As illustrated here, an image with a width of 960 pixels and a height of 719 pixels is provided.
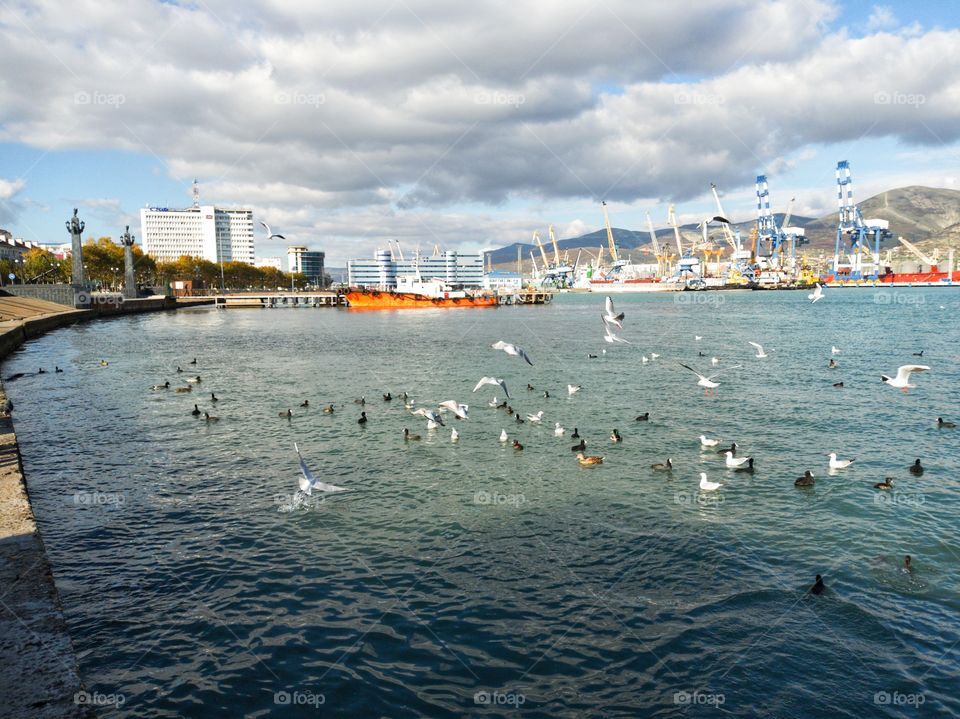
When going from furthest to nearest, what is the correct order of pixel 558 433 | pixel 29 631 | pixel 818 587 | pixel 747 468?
pixel 558 433
pixel 747 468
pixel 818 587
pixel 29 631

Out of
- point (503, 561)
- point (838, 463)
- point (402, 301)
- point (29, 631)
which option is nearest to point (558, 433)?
point (838, 463)

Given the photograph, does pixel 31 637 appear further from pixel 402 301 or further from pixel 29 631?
pixel 402 301

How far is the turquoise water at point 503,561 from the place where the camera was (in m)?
8.89

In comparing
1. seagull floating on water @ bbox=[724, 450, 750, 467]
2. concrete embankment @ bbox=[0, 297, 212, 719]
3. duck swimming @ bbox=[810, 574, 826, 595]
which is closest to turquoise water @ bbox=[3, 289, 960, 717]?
duck swimming @ bbox=[810, 574, 826, 595]

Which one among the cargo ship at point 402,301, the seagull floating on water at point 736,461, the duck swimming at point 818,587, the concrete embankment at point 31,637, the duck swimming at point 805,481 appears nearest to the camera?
the concrete embankment at point 31,637

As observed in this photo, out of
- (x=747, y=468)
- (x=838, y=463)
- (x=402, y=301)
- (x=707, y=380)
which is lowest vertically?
(x=747, y=468)

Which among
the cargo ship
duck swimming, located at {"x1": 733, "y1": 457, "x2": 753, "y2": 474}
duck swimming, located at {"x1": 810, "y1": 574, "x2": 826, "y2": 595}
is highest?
the cargo ship

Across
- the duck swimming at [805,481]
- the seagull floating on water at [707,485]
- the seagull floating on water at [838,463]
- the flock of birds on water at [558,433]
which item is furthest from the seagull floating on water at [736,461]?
the seagull floating on water at [838,463]

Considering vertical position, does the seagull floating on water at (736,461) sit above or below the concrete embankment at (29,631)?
below

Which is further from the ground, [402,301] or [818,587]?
[402,301]

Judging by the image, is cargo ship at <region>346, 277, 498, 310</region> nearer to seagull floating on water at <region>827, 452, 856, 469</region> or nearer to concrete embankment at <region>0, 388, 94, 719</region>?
seagull floating on water at <region>827, 452, 856, 469</region>

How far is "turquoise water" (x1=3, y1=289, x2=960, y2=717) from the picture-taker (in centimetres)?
889

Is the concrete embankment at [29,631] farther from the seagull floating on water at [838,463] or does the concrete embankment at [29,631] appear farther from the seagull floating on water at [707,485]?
the seagull floating on water at [838,463]

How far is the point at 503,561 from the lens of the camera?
12625 millimetres
